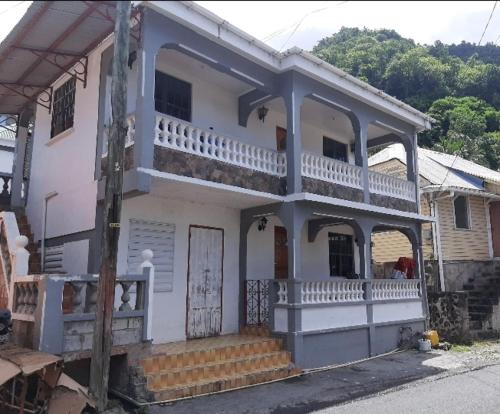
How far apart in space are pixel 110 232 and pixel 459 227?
50.8ft

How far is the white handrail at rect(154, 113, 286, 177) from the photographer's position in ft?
27.7

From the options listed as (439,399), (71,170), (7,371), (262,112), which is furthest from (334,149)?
(7,371)

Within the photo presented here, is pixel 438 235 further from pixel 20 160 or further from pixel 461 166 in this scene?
pixel 20 160

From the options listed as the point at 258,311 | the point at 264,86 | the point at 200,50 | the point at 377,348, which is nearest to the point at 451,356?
the point at 377,348

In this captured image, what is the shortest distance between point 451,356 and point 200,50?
9076 mm

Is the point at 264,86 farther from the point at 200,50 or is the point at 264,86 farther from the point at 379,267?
the point at 379,267

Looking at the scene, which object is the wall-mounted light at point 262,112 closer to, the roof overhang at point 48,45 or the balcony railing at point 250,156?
the balcony railing at point 250,156

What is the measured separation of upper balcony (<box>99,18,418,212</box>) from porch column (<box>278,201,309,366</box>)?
448mm

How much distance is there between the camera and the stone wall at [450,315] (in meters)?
13.7

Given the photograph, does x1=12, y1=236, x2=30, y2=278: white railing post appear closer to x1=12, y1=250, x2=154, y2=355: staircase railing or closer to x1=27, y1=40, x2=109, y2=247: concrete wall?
x1=12, y1=250, x2=154, y2=355: staircase railing

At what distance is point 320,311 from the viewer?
1030cm

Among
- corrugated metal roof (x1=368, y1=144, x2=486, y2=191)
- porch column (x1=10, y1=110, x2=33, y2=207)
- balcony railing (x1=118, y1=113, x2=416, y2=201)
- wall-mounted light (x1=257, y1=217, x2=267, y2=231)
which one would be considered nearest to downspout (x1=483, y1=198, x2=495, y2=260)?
corrugated metal roof (x1=368, y1=144, x2=486, y2=191)

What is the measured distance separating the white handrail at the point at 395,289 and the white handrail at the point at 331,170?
2.54m

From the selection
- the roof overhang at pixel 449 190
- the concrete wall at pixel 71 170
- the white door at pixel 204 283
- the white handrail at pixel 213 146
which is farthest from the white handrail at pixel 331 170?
the roof overhang at pixel 449 190
